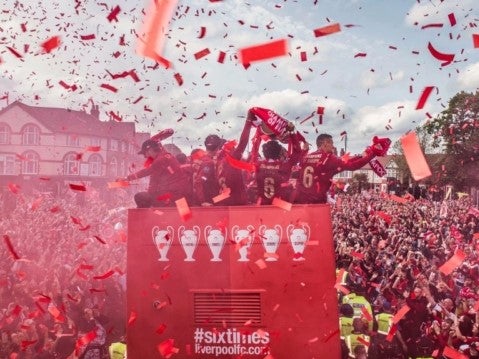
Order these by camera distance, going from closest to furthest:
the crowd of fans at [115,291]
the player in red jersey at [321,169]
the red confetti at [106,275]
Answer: the player in red jersey at [321,169]
the crowd of fans at [115,291]
the red confetti at [106,275]

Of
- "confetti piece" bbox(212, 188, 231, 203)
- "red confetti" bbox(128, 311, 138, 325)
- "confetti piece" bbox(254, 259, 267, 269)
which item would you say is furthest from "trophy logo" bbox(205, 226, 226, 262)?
"confetti piece" bbox(212, 188, 231, 203)

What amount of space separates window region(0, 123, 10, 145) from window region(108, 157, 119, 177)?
1228cm

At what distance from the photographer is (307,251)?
5109 millimetres

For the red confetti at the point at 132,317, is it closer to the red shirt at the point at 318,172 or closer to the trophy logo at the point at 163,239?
the trophy logo at the point at 163,239

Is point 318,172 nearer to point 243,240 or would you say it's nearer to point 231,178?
point 231,178

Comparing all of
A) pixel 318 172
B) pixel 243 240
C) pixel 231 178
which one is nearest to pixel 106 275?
pixel 231 178

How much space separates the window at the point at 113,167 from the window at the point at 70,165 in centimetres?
527

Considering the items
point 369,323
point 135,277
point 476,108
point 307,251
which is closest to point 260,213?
point 307,251

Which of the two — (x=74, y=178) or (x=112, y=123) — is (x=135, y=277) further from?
(x=112, y=123)

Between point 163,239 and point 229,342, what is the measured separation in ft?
4.24

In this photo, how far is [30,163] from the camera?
58188 millimetres

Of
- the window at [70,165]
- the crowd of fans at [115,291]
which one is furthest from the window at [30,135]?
the crowd of fans at [115,291]

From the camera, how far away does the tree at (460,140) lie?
52781 millimetres

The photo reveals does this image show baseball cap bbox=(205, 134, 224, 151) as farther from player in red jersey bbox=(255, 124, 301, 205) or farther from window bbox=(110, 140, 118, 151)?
window bbox=(110, 140, 118, 151)
